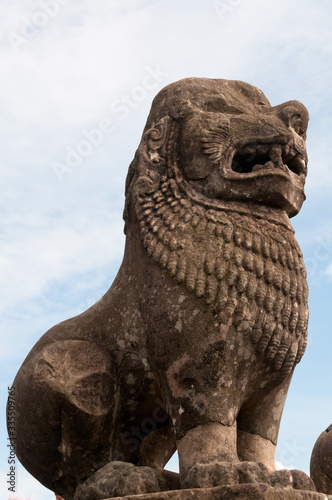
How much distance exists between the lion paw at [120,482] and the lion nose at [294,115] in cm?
250

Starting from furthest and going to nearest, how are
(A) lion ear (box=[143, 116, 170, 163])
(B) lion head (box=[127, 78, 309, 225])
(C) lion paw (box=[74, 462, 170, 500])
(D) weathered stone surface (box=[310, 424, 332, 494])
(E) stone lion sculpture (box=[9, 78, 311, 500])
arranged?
(D) weathered stone surface (box=[310, 424, 332, 494])
(A) lion ear (box=[143, 116, 170, 163])
(B) lion head (box=[127, 78, 309, 225])
(E) stone lion sculpture (box=[9, 78, 311, 500])
(C) lion paw (box=[74, 462, 170, 500])

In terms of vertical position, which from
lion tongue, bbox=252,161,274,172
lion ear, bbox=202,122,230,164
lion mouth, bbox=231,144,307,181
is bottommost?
lion tongue, bbox=252,161,274,172

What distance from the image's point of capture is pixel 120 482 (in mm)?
4078

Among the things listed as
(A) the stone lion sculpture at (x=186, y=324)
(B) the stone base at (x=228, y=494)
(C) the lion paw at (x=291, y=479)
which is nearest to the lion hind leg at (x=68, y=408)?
(A) the stone lion sculpture at (x=186, y=324)

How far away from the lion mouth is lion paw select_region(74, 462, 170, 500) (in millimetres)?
2058

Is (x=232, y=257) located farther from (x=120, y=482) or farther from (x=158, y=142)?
(x=120, y=482)

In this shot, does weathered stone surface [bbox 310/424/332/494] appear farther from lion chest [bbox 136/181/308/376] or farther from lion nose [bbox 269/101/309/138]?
lion nose [bbox 269/101/309/138]

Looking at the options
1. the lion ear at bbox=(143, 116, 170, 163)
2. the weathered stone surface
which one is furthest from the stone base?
the weathered stone surface

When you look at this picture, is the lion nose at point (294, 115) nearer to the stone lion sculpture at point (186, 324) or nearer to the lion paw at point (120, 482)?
the stone lion sculpture at point (186, 324)

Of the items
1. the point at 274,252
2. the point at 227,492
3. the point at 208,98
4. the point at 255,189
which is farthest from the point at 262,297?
the point at 208,98

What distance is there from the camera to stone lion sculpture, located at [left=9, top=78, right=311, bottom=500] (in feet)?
14.0

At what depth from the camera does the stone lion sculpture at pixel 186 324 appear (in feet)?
14.0

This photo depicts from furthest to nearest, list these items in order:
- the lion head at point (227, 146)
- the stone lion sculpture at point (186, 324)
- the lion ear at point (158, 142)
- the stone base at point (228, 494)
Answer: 1. the lion ear at point (158, 142)
2. the lion head at point (227, 146)
3. the stone lion sculpture at point (186, 324)
4. the stone base at point (228, 494)

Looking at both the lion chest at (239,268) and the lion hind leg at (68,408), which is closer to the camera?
the lion chest at (239,268)
